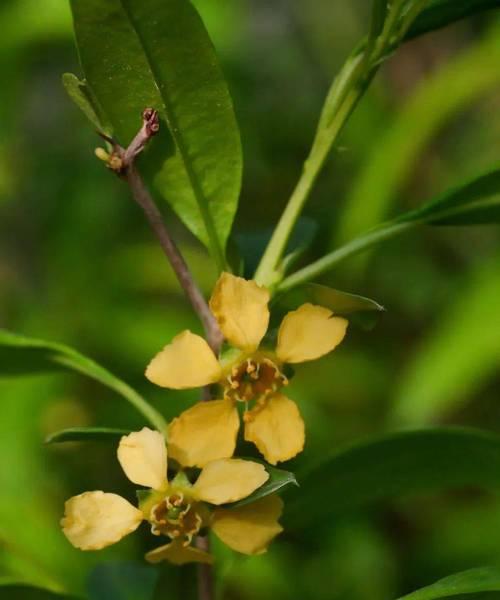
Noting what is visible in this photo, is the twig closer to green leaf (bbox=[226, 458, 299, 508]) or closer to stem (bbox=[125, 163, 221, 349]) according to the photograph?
stem (bbox=[125, 163, 221, 349])

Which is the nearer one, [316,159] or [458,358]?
[316,159]

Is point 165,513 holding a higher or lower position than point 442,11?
lower

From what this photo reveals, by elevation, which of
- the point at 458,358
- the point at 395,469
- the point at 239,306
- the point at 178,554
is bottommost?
the point at 458,358

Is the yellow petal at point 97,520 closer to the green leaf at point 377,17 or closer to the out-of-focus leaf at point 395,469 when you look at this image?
the out-of-focus leaf at point 395,469

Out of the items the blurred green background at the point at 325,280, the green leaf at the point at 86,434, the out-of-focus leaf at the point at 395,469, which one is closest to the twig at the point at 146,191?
the green leaf at the point at 86,434

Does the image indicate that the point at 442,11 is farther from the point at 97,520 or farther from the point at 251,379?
the point at 97,520

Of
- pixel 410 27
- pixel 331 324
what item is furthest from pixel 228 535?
pixel 410 27

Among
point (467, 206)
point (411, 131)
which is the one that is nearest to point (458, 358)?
point (411, 131)
